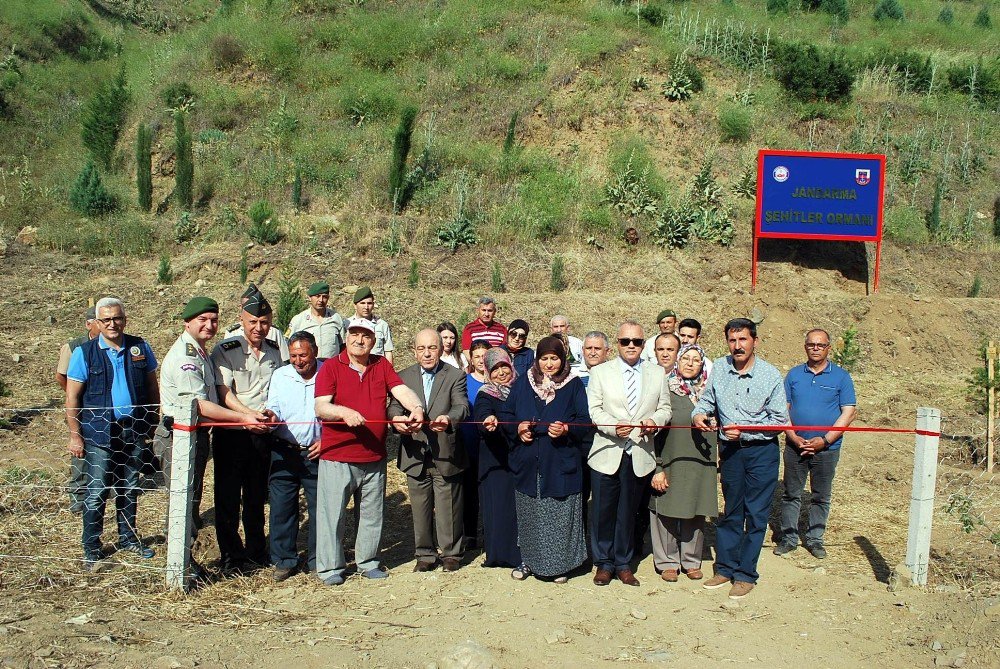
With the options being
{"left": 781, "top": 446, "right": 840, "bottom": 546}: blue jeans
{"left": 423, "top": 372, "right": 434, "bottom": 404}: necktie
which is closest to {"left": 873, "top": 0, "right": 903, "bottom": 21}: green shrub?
{"left": 781, "top": 446, "right": 840, "bottom": 546}: blue jeans

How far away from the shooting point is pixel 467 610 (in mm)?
5125

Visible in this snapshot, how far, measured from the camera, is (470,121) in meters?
19.1

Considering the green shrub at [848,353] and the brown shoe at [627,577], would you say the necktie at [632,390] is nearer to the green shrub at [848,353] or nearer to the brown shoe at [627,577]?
the brown shoe at [627,577]

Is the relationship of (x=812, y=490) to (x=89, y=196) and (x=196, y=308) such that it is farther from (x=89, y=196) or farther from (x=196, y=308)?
(x=89, y=196)

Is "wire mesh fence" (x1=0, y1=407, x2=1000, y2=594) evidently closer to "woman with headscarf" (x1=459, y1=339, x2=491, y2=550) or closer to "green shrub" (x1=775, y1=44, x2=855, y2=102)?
"woman with headscarf" (x1=459, y1=339, x2=491, y2=550)

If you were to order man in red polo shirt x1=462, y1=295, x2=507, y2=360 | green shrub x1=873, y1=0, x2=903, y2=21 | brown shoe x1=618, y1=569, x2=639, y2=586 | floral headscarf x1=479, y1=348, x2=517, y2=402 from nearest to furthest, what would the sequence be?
brown shoe x1=618, y1=569, x2=639, y2=586
floral headscarf x1=479, y1=348, x2=517, y2=402
man in red polo shirt x1=462, y1=295, x2=507, y2=360
green shrub x1=873, y1=0, x2=903, y2=21

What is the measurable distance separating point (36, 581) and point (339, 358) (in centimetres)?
225

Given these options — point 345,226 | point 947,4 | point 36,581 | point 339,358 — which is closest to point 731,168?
point 345,226

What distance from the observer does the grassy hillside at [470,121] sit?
16453 mm

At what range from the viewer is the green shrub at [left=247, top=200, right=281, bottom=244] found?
1517 cm

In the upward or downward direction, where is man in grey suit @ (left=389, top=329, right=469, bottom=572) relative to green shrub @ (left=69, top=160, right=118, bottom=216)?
downward

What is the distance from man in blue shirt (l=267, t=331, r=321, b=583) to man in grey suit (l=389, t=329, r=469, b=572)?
2.14 feet

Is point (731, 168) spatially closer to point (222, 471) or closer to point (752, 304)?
point (752, 304)

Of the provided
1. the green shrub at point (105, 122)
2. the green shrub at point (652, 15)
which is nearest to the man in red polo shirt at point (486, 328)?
the green shrub at point (105, 122)
